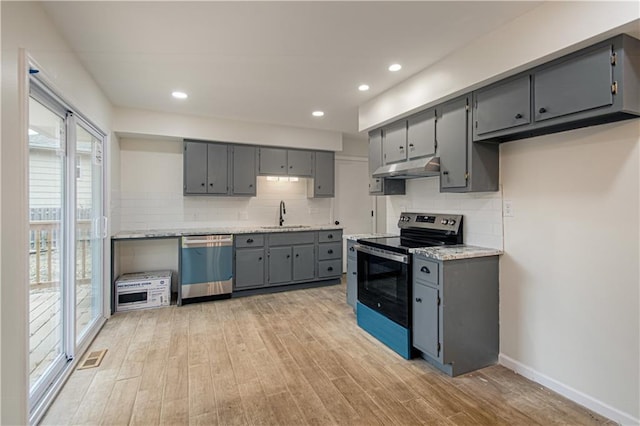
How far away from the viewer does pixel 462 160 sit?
8.46 feet

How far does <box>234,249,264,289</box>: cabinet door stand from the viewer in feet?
14.3

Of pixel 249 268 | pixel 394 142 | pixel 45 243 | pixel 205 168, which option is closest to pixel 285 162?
pixel 205 168

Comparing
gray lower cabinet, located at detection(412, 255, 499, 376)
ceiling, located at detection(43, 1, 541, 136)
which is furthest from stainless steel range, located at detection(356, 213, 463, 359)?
ceiling, located at detection(43, 1, 541, 136)

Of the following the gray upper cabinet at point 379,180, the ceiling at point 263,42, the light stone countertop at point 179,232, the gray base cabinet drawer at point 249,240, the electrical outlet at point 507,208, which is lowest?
the gray base cabinet drawer at point 249,240

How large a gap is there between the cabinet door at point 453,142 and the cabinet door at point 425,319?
93cm

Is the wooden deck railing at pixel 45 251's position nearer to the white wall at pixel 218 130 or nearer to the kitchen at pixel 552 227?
the kitchen at pixel 552 227

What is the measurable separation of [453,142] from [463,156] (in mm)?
167

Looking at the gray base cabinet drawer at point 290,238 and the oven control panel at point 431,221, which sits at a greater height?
the oven control panel at point 431,221

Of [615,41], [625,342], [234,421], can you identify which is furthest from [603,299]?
[234,421]

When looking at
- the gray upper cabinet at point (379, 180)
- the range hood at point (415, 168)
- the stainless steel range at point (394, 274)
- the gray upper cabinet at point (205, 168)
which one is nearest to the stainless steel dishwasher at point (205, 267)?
the gray upper cabinet at point (205, 168)

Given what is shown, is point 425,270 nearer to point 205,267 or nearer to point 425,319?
point 425,319

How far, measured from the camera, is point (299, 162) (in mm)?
5055

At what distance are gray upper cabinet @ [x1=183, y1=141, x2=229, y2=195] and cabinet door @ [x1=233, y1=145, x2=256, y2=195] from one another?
0.13m

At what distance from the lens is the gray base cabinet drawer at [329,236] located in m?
4.89
